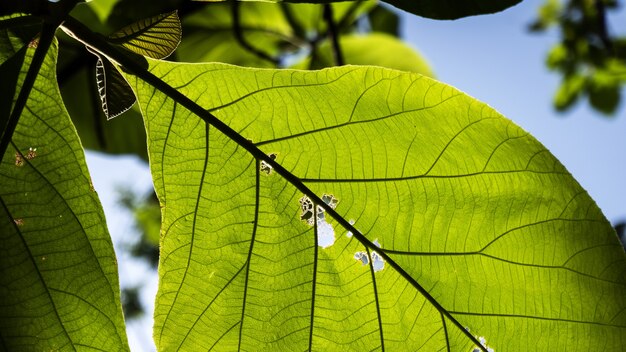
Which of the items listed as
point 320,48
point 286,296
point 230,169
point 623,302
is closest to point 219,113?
point 230,169

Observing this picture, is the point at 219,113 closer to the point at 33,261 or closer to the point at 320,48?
the point at 33,261

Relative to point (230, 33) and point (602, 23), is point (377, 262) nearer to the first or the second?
point (230, 33)

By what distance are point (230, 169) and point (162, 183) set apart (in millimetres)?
79

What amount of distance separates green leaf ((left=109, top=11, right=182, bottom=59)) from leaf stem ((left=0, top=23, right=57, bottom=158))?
6cm

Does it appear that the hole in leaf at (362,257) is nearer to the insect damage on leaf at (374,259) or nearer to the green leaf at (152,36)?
the insect damage on leaf at (374,259)

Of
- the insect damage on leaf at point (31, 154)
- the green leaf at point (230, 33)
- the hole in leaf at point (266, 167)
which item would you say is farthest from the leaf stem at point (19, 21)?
the green leaf at point (230, 33)

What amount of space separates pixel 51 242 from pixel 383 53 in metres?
1.25

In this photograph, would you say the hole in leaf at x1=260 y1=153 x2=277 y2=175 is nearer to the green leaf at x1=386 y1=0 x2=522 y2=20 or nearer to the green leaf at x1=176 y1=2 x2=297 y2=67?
the green leaf at x1=386 y1=0 x2=522 y2=20

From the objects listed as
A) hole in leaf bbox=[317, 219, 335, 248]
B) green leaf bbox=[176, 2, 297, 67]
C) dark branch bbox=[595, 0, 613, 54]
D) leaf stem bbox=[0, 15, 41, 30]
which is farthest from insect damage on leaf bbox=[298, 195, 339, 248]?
dark branch bbox=[595, 0, 613, 54]

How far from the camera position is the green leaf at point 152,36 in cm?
63

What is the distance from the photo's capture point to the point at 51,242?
70 centimetres

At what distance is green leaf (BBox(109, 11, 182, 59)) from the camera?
63 centimetres

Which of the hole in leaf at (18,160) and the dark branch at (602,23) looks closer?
the hole in leaf at (18,160)

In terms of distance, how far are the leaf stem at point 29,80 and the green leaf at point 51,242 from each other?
13 mm
